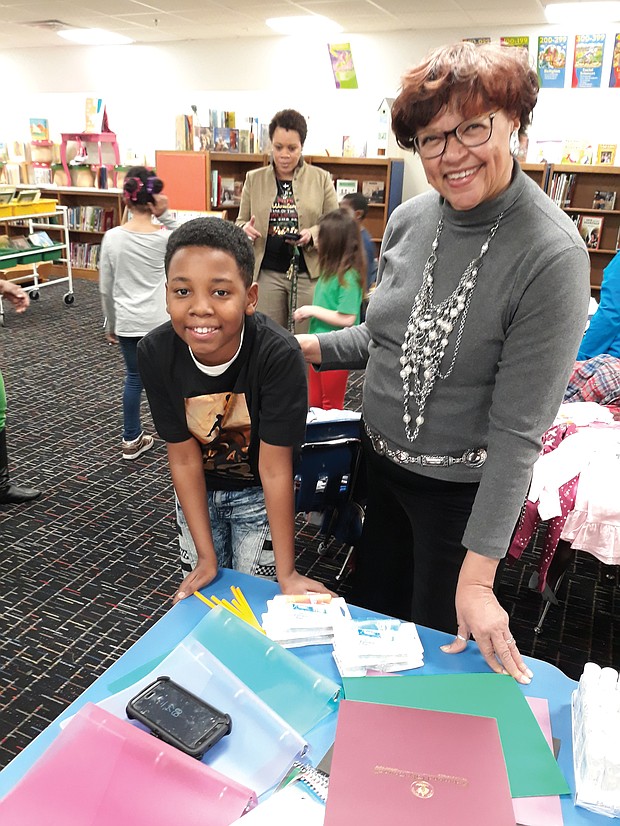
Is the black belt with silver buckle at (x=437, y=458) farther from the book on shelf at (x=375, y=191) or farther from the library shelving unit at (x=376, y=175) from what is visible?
the book on shelf at (x=375, y=191)

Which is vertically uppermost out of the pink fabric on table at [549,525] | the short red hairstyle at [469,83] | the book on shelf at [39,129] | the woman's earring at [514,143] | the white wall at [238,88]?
the white wall at [238,88]

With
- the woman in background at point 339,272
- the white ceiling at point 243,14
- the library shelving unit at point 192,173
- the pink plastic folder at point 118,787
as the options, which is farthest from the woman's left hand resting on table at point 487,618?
the white ceiling at point 243,14

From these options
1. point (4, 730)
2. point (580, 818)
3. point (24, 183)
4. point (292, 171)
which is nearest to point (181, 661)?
point (580, 818)

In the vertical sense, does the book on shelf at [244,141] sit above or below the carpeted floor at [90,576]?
above

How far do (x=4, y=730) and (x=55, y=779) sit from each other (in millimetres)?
1184

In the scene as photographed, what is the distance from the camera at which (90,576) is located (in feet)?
7.97

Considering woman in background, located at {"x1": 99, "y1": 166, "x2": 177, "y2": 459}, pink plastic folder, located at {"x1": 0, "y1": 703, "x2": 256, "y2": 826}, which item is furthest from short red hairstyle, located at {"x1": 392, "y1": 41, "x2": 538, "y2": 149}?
woman in background, located at {"x1": 99, "y1": 166, "x2": 177, "y2": 459}

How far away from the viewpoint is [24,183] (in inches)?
321

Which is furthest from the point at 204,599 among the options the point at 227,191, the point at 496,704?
the point at 227,191

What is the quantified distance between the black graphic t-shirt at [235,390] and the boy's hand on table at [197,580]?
0.83 feet

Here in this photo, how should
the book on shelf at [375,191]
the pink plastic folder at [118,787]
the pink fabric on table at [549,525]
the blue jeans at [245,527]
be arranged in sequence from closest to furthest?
the pink plastic folder at [118,787] < the blue jeans at [245,527] < the pink fabric on table at [549,525] < the book on shelf at [375,191]

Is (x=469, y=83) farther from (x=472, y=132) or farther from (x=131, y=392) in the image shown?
(x=131, y=392)

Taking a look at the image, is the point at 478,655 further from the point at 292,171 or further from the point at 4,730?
the point at 292,171

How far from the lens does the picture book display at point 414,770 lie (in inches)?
29.5
